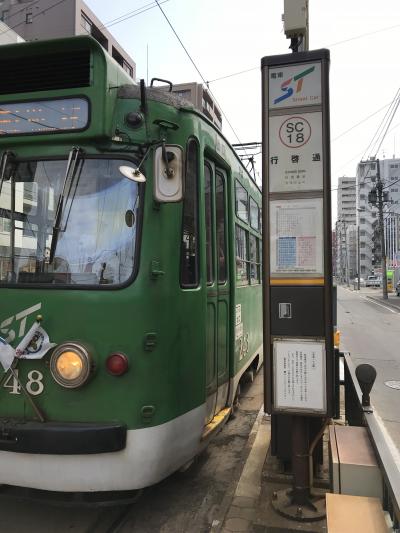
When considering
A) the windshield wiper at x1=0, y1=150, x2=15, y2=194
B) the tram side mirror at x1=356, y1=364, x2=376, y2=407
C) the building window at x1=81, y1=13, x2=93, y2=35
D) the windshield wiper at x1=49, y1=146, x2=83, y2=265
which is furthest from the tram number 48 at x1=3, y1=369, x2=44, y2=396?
the building window at x1=81, y1=13, x2=93, y2=35

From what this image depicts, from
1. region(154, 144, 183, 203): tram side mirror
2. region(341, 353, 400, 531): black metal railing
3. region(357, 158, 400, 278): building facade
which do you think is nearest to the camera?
region(341, 353, 400, 531): black metal railing

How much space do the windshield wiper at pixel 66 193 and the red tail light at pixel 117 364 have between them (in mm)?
742

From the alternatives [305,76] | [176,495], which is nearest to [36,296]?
[176,495]

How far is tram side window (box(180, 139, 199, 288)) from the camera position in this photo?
3.54 m

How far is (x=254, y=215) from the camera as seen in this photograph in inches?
269

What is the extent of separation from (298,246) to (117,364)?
1.42 metres

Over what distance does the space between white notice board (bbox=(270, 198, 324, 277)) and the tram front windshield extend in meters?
0.96

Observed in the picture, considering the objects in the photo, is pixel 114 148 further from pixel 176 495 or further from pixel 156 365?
pixel 176 495

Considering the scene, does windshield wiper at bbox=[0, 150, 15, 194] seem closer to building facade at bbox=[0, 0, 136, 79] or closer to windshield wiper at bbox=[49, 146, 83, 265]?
windshield wiper at bbox=[49, 146, 83, 265]

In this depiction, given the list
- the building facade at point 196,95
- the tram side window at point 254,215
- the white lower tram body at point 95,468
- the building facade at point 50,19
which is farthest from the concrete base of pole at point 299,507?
the building facade at point 50,19

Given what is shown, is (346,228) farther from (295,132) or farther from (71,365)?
(71,365)

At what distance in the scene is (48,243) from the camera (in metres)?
3.13

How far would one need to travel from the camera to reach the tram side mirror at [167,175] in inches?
119

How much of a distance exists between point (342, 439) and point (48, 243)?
92.3 inches
